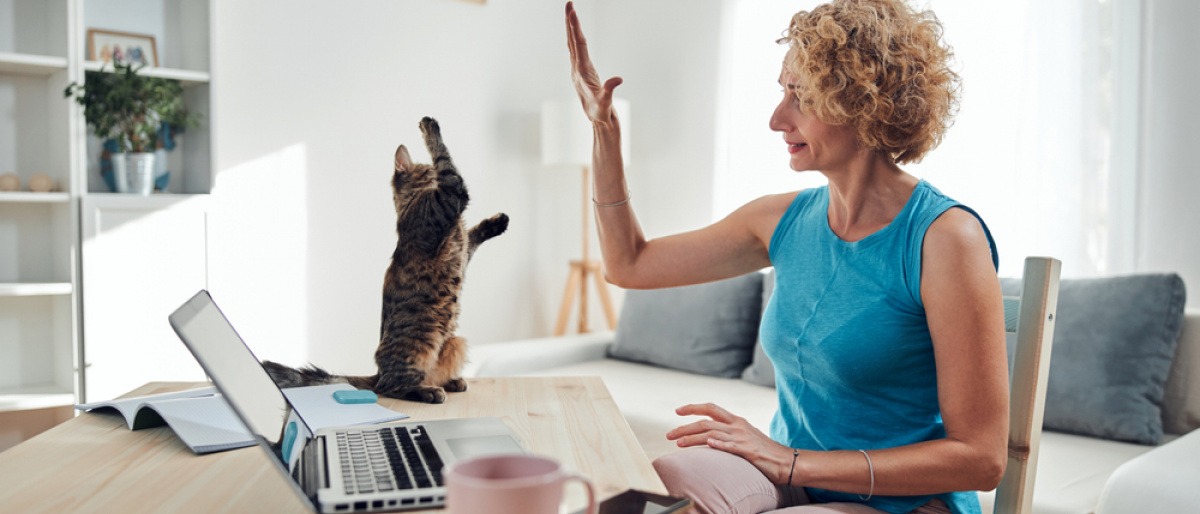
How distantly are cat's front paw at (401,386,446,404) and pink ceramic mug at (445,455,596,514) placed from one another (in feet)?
2.12

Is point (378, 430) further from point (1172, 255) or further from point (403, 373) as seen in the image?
point (1172, 255)

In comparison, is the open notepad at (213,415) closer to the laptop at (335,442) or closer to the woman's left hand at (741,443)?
the laptop at (335,442)

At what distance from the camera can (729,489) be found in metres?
1.12

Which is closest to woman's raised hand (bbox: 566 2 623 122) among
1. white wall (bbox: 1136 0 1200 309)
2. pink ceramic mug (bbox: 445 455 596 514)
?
pink ceramic mug (bbox: 445 455 596 514)

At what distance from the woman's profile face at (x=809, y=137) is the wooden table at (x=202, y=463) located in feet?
1.56

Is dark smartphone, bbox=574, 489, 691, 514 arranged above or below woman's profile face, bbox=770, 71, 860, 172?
below

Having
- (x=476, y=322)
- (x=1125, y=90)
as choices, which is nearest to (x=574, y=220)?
(x=476, y=322)

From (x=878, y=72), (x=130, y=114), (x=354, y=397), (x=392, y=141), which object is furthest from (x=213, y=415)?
(x=392, y=141)

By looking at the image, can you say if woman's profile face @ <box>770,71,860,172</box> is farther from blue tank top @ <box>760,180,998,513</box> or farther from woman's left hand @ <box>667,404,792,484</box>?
woman's left hand @ <box>667,404,792,484</box>

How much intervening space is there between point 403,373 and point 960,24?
2412mm

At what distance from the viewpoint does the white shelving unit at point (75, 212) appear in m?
2.69

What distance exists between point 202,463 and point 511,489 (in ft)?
1.81

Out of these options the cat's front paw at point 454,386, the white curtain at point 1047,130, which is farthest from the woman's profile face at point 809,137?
the white curtain at point 1047,130

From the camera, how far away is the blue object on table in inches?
46.1
